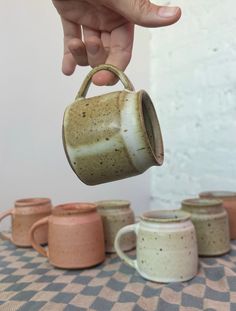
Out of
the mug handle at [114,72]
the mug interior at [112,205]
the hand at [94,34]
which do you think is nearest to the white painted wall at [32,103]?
the mug interior at [112,205]

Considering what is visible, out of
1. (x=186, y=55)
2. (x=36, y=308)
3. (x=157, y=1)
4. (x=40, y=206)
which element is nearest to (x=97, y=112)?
(x=36, y=308)

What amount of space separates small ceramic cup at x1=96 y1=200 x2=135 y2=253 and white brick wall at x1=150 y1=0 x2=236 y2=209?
0.47 meters

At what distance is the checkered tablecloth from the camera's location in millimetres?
472

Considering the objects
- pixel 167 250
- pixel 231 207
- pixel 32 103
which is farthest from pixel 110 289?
pixel 32 103

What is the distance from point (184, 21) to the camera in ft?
4.02

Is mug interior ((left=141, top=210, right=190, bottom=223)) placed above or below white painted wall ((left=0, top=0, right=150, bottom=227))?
below

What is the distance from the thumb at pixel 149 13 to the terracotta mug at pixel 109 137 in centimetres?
6

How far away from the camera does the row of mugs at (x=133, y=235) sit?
548 mm

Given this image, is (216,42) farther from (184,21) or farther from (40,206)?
(40,206)

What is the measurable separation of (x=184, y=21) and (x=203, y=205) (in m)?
0.79

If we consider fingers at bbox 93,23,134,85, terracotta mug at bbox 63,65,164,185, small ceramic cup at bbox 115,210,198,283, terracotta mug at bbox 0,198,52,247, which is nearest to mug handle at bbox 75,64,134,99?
terracotta mug at bbox 63,65,164,185

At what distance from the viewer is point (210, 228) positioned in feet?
2.13

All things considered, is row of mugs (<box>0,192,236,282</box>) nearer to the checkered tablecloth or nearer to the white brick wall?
the checkered tablecloth

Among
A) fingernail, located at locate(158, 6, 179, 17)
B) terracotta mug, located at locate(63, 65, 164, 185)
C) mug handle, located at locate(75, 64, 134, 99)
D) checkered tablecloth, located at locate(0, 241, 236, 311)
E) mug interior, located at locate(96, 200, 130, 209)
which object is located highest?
fingernail, located at locate(158, 6, 179, 17)
